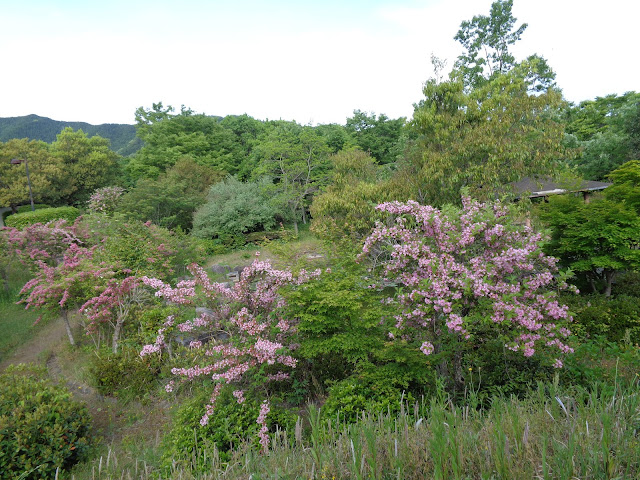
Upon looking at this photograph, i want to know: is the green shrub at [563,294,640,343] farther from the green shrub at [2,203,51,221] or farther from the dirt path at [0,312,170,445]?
the green shrub at [2,203,51,221]

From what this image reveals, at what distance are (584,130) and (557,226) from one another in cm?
2441

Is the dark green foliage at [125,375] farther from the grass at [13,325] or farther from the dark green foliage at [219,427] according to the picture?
the grass at [13,325]

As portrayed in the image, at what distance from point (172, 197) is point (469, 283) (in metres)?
16.0

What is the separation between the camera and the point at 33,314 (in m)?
9.57

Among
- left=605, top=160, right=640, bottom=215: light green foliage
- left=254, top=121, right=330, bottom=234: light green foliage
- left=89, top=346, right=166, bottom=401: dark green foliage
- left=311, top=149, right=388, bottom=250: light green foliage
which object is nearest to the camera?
left=89, top=346, right=166, bottom=401: dark green foliage

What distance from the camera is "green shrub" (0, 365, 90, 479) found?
12.1 ft

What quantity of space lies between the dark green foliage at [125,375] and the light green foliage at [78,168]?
Answer: 1984cm

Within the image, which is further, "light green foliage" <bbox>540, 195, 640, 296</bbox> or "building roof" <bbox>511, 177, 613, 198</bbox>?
"building roof" <bbox>511, 177, 613, 198</bbox>

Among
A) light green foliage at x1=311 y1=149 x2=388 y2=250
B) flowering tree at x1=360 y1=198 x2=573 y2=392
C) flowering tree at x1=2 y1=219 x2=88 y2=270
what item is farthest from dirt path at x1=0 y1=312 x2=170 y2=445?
light green foliage at x1=311 y1=149 x2=388 y2=250

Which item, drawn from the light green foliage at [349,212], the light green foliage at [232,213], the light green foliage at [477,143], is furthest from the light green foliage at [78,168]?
the light green foliage at [477,143]

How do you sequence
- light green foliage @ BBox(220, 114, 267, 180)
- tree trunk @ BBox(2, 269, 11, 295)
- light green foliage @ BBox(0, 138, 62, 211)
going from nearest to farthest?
tree trunk @ BBox(2, 269, 11, 295)
light green foliage @ BBox(0, 138, 62, 211)
light green foliage @ BBox(220, 114, 267, 180)

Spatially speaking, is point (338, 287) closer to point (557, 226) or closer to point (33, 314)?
point (557, 226)

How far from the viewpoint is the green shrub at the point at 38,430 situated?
12.1 ft

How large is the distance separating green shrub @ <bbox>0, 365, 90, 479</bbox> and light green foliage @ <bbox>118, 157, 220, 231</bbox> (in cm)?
1036
